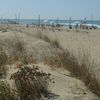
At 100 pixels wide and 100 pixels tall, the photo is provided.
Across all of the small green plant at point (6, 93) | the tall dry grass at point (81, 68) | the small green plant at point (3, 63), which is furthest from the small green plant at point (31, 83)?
the small green plant at point (3, 63)

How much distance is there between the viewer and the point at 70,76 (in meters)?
6.71

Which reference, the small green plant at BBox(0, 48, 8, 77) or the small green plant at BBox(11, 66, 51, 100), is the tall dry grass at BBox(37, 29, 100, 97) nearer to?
the small green plant at BBox(11, 66, 51, 100)

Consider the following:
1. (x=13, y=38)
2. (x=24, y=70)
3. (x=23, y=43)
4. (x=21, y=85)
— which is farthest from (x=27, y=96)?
(x=13, y=38)

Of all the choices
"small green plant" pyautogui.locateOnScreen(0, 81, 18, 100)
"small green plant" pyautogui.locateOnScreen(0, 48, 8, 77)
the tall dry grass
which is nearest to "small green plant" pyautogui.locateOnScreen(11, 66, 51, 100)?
"small green plant" pyautogui.locateOnScreen(0, 81, 18, 100)

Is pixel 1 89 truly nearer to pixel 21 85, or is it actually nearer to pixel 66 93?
pixel 21 85

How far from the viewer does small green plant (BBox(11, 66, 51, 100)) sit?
5.22 m

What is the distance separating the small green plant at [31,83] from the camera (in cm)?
522

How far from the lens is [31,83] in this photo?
17.9ft

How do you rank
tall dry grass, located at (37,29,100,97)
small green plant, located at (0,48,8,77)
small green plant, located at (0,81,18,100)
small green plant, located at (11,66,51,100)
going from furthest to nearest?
small green plant, located at (0,48,8,77)
tall dry grass, located at (37,29,100,97)
small green plant, located at (11,66,51,100)
small green plant, located at (0,81,18,100)

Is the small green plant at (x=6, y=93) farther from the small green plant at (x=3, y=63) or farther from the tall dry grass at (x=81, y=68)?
the tall dry grass at (x=81, y=68)

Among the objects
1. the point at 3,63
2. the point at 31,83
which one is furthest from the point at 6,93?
the point at 3,63

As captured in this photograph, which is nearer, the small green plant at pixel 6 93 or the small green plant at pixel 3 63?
the small green plant at pixel 6 93

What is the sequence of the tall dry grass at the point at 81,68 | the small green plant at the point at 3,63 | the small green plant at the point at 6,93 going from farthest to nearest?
1. the small green plant at the point at 3,63
2. the tall dry grass at the point at 81,68
3. the small green plant at the point at 6,93

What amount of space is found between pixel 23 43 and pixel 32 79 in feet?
26.8
